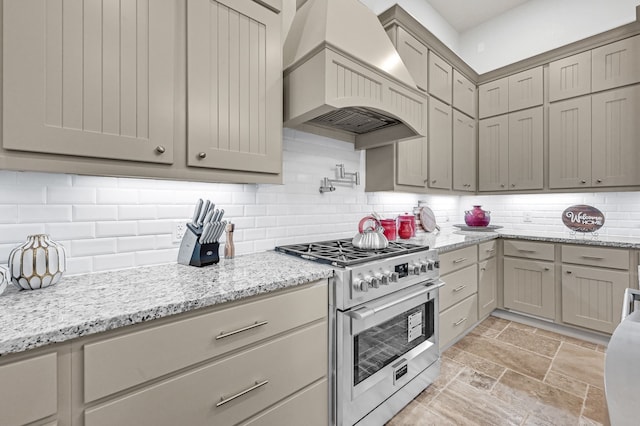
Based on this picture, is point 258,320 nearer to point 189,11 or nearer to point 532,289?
point 189,11

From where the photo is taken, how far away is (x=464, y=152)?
11.1 feet

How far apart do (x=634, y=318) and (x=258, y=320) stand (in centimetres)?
109

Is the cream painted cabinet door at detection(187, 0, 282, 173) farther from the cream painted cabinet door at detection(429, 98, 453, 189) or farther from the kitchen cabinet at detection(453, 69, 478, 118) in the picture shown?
the kitchen cabinet at detection(453, 69, 478, 118)

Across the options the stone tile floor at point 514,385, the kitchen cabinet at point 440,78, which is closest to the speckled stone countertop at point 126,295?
the stone tile floor at point 514,385

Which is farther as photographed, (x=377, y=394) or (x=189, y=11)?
(x=377, y=394)

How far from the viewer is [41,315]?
0.87m

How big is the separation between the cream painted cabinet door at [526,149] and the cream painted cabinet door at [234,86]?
10.0ft

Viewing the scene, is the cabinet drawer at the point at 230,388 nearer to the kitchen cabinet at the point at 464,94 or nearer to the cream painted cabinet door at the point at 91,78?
the cream painted cabinet door at the point at 91,78

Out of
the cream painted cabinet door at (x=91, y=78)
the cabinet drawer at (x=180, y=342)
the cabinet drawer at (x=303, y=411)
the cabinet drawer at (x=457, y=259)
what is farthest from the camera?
the cabinet drawer at (x=457, y=259)

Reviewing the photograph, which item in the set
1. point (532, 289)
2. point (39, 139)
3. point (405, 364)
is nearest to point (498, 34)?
point (532, 289)

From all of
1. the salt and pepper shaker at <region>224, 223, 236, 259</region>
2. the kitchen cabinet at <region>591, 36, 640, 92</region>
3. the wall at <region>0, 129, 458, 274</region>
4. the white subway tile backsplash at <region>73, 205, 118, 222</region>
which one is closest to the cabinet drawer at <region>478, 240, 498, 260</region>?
the wall at <region>0, 129, 458, 274</region>

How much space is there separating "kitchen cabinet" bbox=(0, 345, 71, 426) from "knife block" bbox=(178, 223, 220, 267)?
2.44ft

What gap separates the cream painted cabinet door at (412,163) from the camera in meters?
2.55

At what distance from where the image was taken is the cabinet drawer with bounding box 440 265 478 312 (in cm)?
237
